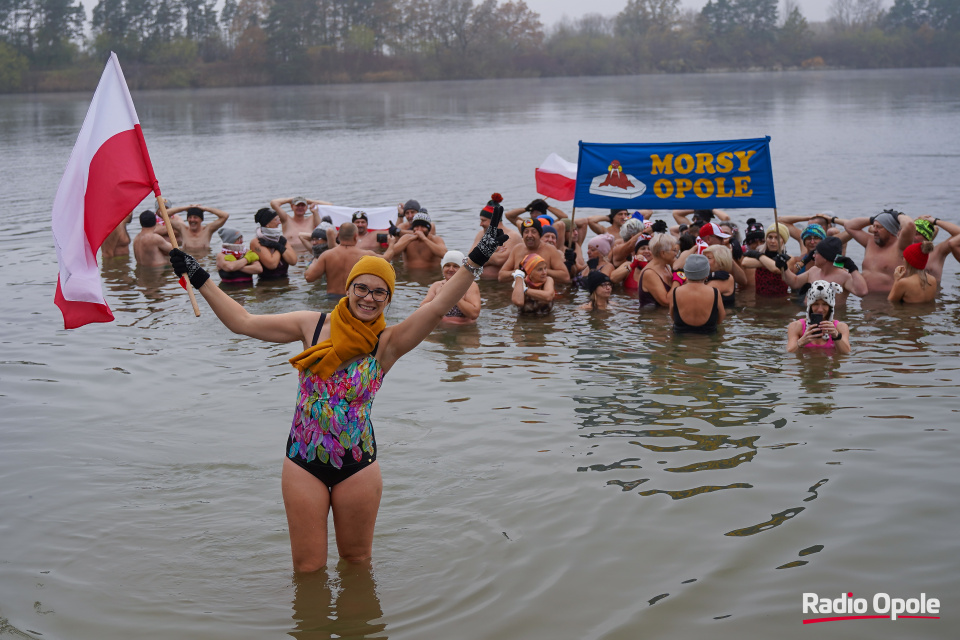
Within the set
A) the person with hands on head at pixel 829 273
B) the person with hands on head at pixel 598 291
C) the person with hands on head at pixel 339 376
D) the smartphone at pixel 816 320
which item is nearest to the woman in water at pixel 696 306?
the smartphone at pixel 816 320

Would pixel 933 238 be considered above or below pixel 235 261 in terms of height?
above

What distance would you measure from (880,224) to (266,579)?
32.1 ft

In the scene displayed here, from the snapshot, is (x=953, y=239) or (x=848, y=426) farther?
(x=953, y=239)

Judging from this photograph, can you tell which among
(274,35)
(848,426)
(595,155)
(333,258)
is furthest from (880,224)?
(274,35)

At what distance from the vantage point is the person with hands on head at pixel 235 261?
44.8ft

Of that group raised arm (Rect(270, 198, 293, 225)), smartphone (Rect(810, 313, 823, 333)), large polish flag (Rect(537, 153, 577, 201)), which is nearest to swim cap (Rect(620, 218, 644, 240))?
large polish flag (Rect(537, 153, 577, 201))

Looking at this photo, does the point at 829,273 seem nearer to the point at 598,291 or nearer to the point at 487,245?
the point at 598,291

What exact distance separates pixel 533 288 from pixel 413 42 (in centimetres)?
11401

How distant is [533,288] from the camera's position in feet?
38.8

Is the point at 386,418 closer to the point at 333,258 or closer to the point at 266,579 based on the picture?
the point at 266,579

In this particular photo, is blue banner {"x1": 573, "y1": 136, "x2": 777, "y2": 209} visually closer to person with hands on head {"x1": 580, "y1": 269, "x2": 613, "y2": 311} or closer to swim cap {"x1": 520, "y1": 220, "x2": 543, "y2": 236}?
swim cap {"x1": 520, "y1": 220, "x2": 543, "y2": 236}

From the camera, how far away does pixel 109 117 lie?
5.59m

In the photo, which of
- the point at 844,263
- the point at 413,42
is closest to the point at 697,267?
the point at 844,263

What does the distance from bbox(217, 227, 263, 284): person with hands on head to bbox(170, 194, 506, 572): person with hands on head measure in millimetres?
9115
